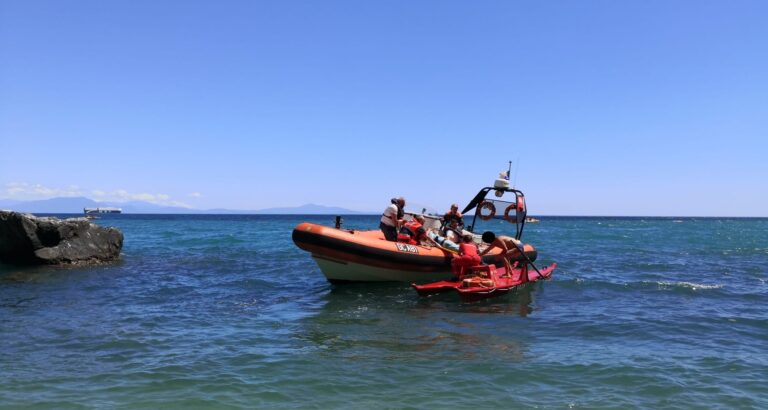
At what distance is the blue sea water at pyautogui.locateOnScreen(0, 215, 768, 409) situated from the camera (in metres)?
5.53

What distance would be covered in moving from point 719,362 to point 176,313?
834 centimetres

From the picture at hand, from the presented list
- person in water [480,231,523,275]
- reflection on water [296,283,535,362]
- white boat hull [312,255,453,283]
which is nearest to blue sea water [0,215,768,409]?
reflection on water [296,283,535,362]

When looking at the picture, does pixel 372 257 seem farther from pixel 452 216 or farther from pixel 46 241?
pixel 46 241

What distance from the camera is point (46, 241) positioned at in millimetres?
15641

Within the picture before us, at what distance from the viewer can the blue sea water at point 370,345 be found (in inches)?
218

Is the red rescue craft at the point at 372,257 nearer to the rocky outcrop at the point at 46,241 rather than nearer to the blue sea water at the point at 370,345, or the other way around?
the blue sea water at the point at 370,345

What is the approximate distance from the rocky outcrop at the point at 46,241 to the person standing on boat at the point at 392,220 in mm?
9343

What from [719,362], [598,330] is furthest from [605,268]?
[719,362]

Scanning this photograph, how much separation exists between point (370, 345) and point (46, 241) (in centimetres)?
1254

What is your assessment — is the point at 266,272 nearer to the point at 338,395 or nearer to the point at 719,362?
the point at 338,395

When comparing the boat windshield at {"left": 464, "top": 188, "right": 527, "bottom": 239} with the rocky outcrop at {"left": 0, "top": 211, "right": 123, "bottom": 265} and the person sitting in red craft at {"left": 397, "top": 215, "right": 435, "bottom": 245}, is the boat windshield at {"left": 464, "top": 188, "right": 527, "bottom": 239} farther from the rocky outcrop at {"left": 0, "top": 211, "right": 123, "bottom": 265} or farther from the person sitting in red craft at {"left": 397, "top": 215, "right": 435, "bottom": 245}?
the rocky outcrop at {"left": 0, "top": 211, "right": 123, "bottom": 265}

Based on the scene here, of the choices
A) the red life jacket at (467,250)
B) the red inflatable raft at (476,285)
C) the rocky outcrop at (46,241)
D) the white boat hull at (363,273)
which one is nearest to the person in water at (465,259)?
the red life jacket at (467,250)

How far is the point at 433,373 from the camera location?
20.3 ft

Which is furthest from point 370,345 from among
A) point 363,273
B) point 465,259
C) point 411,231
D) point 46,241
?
point 46,241
